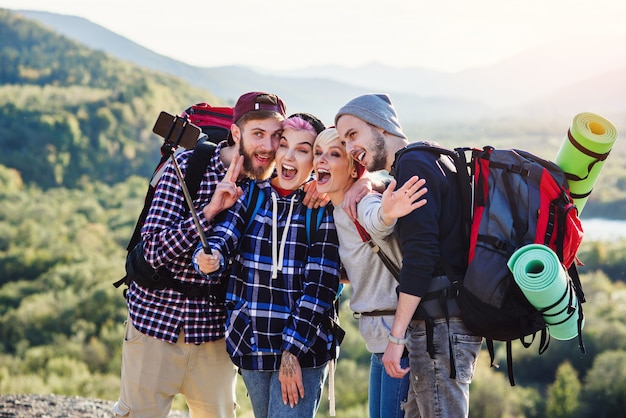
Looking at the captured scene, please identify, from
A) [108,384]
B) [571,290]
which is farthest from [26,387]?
[571,290]

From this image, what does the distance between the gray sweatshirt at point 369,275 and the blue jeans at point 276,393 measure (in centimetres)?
32

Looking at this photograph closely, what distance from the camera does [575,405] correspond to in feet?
71.8

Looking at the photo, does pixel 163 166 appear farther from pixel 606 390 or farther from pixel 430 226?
pixel 606 390

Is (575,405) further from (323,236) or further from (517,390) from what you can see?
(323,236)

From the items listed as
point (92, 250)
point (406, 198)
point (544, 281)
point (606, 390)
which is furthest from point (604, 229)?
point (406, 198)

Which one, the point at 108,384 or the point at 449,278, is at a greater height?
the point at 449,278

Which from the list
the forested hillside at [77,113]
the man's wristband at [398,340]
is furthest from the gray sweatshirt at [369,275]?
the forested hillside at [77,113]

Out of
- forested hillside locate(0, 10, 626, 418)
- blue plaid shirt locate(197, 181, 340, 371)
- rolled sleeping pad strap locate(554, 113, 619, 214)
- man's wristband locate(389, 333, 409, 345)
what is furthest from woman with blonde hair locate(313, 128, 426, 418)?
forested hillside locate(0, 10, 626, 418)

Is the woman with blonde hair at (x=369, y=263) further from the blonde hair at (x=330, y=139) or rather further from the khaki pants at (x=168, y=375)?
the khaki pants at (x=168, y=375)

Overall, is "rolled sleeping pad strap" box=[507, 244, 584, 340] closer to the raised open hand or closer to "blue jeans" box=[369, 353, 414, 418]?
the raised open hand

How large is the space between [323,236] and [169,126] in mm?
979

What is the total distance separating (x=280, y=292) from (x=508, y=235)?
1.09m

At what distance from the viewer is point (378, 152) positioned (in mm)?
3203

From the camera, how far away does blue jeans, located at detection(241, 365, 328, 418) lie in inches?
126
